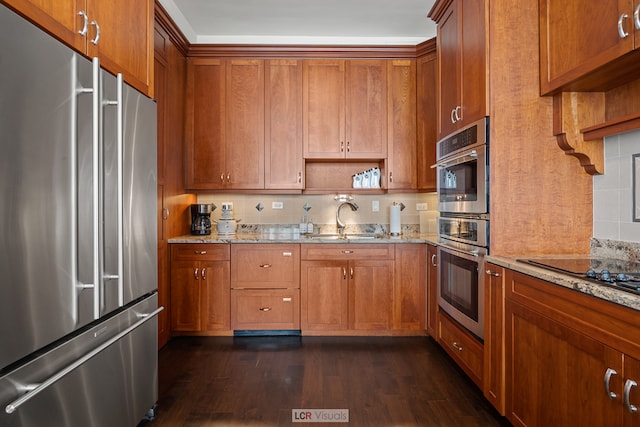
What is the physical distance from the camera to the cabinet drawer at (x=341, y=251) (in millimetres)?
3488

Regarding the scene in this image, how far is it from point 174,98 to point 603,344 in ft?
11.2

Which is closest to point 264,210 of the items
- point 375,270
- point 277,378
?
point 375,270

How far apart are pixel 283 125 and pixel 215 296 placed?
5.56ft

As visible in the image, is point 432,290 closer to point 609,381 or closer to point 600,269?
point 600,269

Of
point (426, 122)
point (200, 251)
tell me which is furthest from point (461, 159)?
point (200, 251)

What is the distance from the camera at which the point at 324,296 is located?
349cm

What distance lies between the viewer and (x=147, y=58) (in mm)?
2070

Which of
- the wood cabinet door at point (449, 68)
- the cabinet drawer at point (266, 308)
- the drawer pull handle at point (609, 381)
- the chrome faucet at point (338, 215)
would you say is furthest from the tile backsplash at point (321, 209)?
the drawer pull handle at point (609, 381)

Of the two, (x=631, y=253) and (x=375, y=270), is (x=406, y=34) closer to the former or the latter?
(x=375, y=270)

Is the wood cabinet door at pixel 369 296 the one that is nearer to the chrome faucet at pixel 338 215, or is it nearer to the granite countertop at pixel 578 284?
the chrome faucet at pixel 338 215

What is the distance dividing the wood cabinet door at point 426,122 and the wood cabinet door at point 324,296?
1176 millimetres

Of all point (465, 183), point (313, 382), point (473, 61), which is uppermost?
point (473, 61)

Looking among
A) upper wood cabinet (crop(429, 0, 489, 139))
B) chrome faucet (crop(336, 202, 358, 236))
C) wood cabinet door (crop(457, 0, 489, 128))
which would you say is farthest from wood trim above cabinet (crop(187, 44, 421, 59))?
chrome faucet (crop(336, 202, 358, 236))

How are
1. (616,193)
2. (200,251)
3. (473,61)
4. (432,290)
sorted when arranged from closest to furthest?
(616,193) → (473,61) → (432,290) → (200,251)
